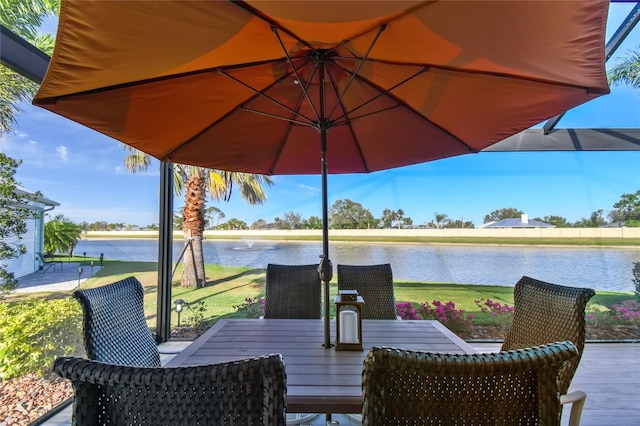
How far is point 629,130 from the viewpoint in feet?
11.6

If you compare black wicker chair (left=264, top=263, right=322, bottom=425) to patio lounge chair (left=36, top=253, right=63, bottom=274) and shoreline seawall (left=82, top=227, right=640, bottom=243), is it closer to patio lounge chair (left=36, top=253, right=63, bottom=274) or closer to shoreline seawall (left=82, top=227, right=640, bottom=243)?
shoreline seawall (left=82, top=227, right=640, bottom=243)

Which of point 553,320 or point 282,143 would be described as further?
point 282,143

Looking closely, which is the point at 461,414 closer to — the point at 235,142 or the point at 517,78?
the point at 517,78

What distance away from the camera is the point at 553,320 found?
56.5 inches

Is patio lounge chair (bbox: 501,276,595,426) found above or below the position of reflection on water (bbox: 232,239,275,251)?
below

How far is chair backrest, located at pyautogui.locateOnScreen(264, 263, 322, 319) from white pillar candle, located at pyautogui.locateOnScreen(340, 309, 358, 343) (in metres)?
0.92

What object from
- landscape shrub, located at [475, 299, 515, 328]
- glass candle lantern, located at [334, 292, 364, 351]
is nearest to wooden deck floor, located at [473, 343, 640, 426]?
landscape shrub, located at [475, 299, 515, 328]

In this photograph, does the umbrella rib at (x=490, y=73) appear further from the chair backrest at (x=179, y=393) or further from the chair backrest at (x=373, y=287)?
the chair backrest at (x=373, y=287)

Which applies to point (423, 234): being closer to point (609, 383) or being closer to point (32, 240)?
point (609, 383)

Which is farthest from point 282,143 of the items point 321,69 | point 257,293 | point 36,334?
point 257,293

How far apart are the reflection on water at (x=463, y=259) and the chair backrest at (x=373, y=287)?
4.71 feet

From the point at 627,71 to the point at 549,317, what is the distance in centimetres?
374

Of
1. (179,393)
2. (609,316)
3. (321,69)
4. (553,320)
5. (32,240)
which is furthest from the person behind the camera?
(609,316)

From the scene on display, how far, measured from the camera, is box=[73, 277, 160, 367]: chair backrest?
4.24 ft
